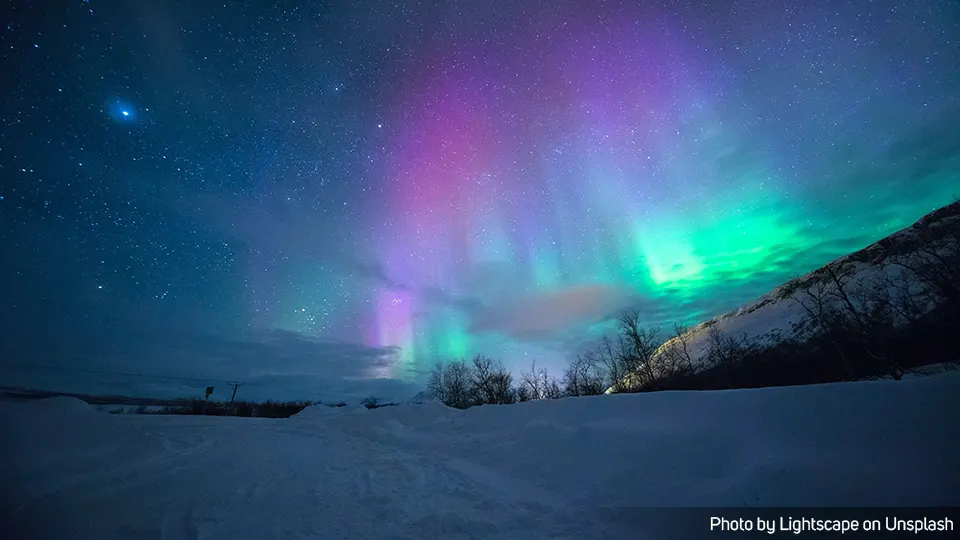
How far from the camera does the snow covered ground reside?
4.35m

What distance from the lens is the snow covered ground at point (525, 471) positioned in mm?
4348

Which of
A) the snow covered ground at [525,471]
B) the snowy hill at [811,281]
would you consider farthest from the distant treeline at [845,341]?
the snow covered ground at [525,471]

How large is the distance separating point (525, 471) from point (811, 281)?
122m

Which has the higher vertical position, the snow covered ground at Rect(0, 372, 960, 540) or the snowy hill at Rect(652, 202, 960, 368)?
the snowy hill at Rect(652, 202, 960, 368)

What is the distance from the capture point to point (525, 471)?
766cm

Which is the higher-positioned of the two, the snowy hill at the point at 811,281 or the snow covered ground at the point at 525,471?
the snowy hill at the point at 811,281

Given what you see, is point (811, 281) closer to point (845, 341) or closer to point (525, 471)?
point (845, 341)

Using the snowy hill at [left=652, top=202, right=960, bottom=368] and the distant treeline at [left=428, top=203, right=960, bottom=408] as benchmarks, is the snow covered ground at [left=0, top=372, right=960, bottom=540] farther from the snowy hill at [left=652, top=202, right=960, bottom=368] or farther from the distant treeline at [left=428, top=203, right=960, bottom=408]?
the snowy hill at [left=652, top=202, right=960, bottom=368]

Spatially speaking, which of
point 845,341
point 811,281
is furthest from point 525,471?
point 811,281

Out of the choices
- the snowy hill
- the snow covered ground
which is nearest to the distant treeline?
the snowy hill

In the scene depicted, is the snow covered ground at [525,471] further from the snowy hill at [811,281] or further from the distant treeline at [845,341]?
the snowy hill at [811,281]

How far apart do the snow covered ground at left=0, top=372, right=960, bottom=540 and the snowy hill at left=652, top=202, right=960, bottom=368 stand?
83.6 metres

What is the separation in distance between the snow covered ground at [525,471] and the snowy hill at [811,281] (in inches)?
3290

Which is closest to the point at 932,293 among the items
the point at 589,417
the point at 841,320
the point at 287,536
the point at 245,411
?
the point at 841,320
